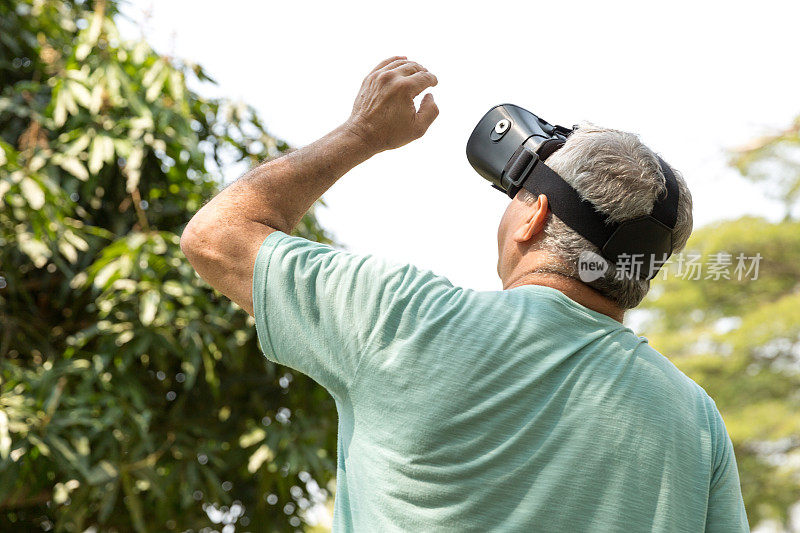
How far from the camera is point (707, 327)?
37.2 ft

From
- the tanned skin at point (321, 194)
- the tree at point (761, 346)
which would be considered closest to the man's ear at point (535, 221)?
the tanned skin at point (321, 194)

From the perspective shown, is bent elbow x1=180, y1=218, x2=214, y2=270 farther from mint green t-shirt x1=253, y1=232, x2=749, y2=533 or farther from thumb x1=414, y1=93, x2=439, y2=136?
thumb x1=414, y1=93, x2=439, y2=136

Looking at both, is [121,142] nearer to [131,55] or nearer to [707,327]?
[131,55]

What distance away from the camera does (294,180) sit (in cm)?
120

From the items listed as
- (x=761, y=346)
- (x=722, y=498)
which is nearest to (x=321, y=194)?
(x=722, y=498)

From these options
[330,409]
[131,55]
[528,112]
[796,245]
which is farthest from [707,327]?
[528,112]

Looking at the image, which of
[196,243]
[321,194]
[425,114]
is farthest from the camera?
[425,114]

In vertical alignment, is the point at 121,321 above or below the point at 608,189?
below

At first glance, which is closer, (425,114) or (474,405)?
(474,405)

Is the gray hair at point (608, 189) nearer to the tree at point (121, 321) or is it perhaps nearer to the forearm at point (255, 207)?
the forearm at point (255, 207)

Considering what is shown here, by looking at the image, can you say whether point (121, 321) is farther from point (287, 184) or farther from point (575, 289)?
point (575, 289)

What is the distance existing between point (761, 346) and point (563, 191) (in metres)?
10.3

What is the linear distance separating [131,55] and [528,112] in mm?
2197

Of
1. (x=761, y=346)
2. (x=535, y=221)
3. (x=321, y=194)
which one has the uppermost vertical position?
(x=535, y=221)
